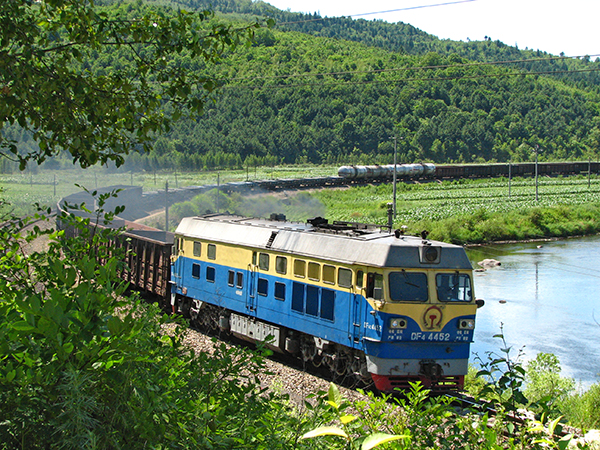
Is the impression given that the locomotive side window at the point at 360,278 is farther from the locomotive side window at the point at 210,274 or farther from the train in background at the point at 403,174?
the train in background at the point at 403,174

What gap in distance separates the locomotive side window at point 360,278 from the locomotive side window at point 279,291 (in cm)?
244

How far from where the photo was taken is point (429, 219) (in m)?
54.5

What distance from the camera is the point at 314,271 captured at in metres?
13.5

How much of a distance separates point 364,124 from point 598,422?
4566 inches

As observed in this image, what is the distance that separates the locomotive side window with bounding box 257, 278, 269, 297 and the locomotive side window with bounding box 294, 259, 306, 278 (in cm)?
113

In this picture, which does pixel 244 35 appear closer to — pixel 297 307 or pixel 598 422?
pixel 297 307

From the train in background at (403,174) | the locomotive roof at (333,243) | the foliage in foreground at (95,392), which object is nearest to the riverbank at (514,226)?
the train in background at (403,174)

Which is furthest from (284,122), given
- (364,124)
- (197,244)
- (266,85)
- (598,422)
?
(598,422)

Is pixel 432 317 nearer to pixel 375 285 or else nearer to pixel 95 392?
pixel 375 285

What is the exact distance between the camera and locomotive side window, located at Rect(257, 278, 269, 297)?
14883mm

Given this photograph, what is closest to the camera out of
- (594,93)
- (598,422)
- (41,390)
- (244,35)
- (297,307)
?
(41,390)

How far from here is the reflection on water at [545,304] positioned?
21.0m

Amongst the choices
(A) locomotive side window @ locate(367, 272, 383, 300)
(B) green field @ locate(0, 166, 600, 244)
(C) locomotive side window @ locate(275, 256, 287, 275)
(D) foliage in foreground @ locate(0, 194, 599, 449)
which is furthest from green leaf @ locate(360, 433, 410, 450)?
(B) green field @ locate(0, 166, 600, 244)

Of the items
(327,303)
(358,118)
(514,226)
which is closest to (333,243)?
(327,303)
